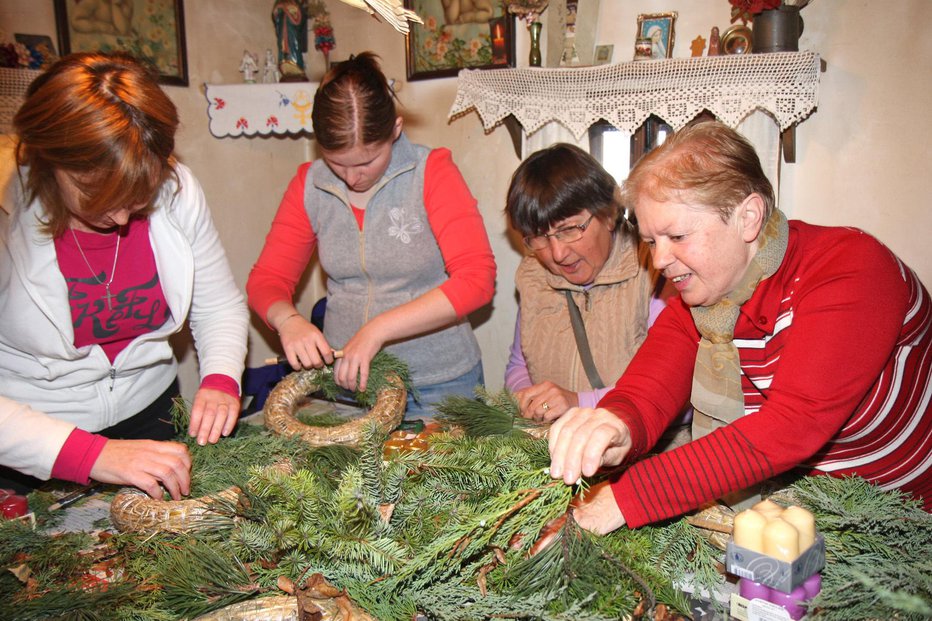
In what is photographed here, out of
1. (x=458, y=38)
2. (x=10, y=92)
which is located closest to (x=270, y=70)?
(x=458, y=38)

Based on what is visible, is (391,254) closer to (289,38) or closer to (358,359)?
(358,359)

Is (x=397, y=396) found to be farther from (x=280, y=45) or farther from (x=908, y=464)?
(x=280, y=45)

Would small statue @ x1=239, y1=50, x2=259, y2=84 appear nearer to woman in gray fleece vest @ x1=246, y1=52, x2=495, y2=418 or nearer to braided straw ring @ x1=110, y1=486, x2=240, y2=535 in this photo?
woman in gray fleece vest @ x1=246, y1=52, x2=495, y2=418

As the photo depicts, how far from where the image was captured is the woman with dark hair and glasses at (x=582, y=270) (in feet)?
7.77

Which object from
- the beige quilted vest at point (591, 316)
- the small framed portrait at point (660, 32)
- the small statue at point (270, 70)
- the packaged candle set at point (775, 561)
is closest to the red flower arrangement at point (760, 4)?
the small framed portrait at point (660, 32)

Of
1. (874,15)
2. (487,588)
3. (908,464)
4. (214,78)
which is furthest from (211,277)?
(874,15)

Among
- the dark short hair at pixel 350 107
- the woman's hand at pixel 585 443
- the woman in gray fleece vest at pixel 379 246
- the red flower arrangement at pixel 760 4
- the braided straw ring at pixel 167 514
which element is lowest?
the braided straw ring at pixel 167 514

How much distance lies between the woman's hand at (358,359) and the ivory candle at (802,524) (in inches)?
52.9

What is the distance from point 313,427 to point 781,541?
1231 millimetres

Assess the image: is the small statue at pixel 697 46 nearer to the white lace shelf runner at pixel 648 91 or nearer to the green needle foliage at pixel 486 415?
the white lace shelf runner at pixel 648 91

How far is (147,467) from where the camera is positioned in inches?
61.0

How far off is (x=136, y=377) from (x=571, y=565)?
4.83 ft

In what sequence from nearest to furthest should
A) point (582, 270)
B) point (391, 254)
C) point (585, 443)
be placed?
1. point (585, 443)
2. point (582, 270)
3. point (391, 254)

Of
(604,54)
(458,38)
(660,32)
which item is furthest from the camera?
(458,38)
